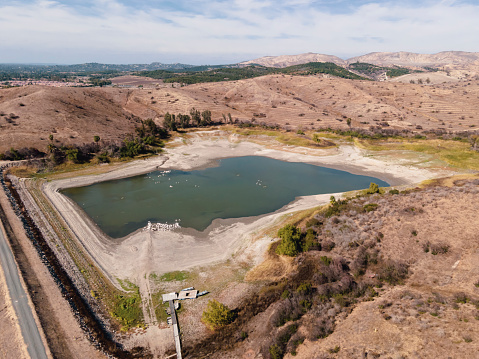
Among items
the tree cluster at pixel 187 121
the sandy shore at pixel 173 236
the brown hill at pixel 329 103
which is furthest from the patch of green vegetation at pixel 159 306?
the brown hill at pixel 329 103

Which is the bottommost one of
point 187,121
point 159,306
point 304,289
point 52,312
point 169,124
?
point 159,306

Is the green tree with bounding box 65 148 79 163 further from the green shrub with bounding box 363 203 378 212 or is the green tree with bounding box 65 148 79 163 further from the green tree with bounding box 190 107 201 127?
the green shrub with bounding box 363 203 378 212

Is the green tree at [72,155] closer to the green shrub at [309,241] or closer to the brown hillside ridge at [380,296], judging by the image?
the brown hillside ridge at [380,296]

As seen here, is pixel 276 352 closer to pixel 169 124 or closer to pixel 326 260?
pixel 326 260

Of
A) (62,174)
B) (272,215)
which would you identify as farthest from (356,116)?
(62,174)

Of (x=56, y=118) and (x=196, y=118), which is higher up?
(x=196, y=118)

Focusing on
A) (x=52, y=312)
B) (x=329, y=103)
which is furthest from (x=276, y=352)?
(x=329, y=103)
